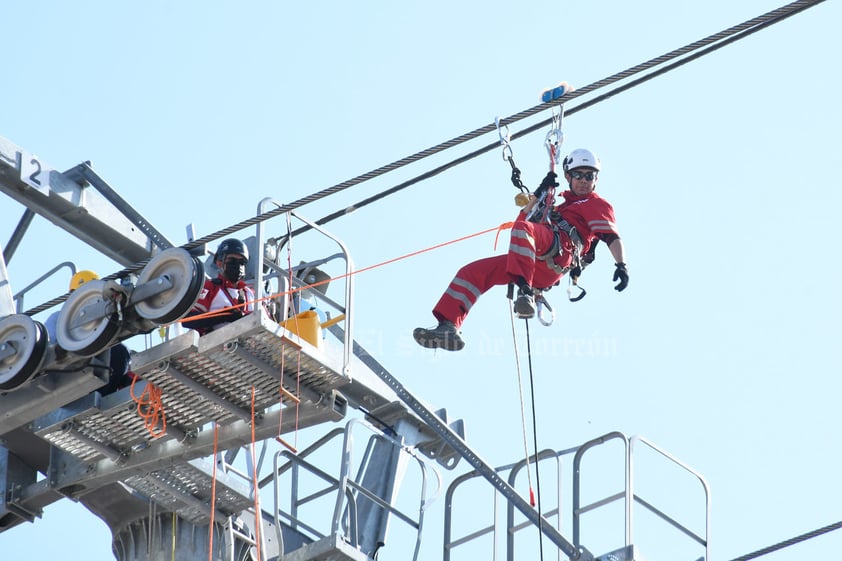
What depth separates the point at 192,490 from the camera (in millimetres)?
14281

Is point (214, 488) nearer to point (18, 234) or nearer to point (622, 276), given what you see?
point (18, 234)

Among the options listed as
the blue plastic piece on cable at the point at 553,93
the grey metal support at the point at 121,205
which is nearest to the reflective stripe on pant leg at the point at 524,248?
the blue plastic piece on cable at the point at 553,93

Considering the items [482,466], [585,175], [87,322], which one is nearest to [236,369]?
[87,322]

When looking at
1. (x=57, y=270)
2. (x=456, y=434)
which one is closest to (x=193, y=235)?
(x=57, y=270)

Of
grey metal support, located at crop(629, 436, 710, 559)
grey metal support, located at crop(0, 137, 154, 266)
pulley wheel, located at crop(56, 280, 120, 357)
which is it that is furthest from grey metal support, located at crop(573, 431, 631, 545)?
pulley wheel, located at crop(56, 280, 120, 357)

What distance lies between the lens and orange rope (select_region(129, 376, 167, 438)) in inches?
498

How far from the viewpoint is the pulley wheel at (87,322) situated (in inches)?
490

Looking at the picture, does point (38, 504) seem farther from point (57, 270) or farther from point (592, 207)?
point (592, 207)

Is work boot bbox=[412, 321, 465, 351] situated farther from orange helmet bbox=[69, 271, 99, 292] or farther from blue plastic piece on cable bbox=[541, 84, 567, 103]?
orange helmet bbox=[69, 271, 99, 292]

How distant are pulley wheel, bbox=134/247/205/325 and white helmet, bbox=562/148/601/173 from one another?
394 cm

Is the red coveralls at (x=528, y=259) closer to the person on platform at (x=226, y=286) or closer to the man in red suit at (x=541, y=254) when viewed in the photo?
the man in red suit at (x=541, y=254)

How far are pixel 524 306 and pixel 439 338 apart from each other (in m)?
0.65

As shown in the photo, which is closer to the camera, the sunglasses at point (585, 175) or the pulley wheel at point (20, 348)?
the pulley wheel at point (20, 348)

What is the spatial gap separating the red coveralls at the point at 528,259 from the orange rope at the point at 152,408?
2.32 m
